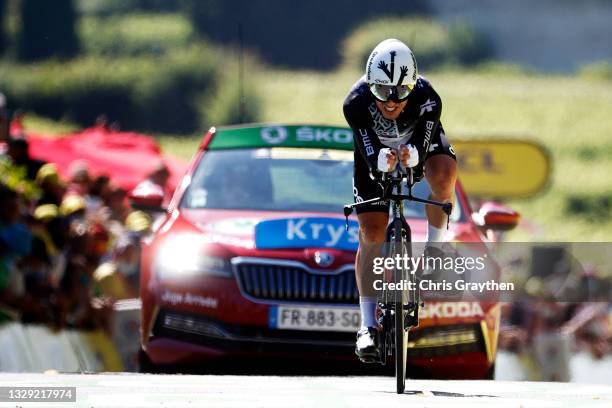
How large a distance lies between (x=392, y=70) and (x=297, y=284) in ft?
5.88

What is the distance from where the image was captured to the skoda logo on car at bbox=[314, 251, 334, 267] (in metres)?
10.4

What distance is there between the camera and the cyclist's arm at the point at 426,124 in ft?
31.3

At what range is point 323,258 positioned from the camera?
1043 centimetres

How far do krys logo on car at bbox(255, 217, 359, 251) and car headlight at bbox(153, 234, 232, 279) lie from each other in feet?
0.94

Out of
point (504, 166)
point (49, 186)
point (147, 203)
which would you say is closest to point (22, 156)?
point (49, 186)

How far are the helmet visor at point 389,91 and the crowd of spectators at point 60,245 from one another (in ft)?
14.1

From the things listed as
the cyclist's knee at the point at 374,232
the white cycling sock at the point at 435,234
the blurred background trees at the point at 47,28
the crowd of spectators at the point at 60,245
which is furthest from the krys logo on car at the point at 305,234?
the blurred background trees at the point at 47,28

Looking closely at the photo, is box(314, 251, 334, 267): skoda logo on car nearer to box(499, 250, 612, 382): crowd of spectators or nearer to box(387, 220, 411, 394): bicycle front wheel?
box(387, 220, 411, 394): bicycle front wheel

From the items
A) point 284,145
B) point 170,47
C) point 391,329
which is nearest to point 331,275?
point 391,329

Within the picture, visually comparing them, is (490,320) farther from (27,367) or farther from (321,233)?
(27,367)

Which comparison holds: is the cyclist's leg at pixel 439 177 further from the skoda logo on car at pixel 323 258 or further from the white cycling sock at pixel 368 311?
the skoda logo on car at pixel 323 258

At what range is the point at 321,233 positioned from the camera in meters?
10.6

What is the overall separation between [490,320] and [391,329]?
1528 mm

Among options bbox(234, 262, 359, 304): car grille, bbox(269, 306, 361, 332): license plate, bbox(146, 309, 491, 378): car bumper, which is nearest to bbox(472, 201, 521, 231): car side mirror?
bbox(146, 309, 491, 378): car bumper
